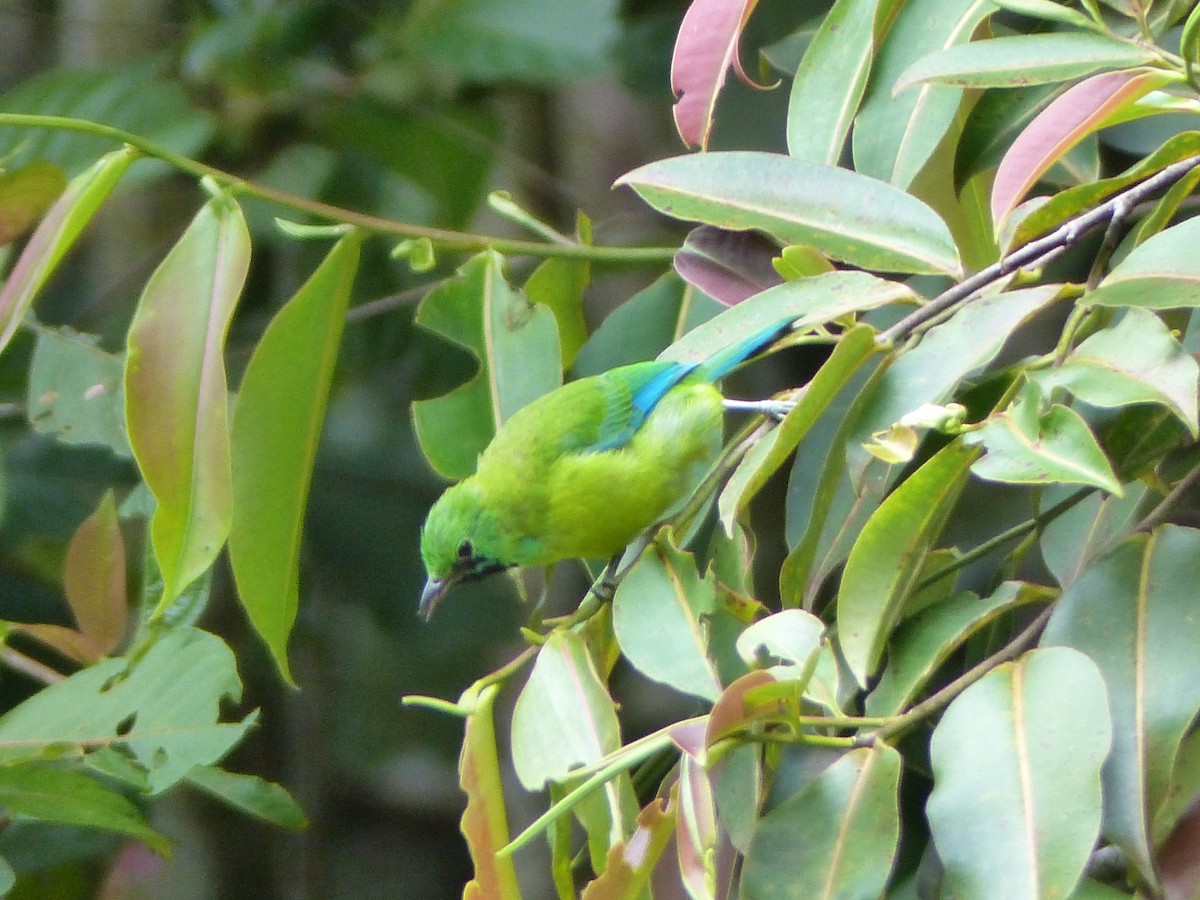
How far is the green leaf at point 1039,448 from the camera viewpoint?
2.95ft

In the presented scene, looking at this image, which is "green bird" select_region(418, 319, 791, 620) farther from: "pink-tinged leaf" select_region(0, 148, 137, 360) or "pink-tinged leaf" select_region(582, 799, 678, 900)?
"pink-tinged leaf" select_region(582, 799, 678, 900)

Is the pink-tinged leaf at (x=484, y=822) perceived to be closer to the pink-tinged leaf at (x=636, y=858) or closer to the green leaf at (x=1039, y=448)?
the pink-tinged leaf at (x=636, y=858)

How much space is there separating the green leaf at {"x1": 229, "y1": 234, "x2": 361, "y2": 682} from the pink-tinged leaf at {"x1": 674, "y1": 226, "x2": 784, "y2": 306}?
1.44ft

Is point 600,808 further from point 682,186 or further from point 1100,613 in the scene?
point 682,186

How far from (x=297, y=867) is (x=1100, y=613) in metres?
2.74

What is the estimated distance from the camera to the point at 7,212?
159 cm

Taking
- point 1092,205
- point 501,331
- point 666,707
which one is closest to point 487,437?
point 501,331

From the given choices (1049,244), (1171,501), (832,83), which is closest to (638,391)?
(832,83)

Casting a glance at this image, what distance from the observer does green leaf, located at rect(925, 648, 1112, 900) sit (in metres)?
0.85

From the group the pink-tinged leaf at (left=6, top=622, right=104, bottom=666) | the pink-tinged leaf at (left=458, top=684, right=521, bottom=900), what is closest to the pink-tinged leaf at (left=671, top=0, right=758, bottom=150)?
the pink-tinged leaf at (left=458, top=684, right=521, bottom=900)

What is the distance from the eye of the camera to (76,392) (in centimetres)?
202

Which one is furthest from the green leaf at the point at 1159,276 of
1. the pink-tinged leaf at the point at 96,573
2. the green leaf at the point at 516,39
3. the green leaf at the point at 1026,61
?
the green leaf at the point at 516,39

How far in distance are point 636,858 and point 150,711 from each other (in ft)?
2.88

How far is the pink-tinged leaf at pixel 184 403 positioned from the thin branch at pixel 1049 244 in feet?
2.34
